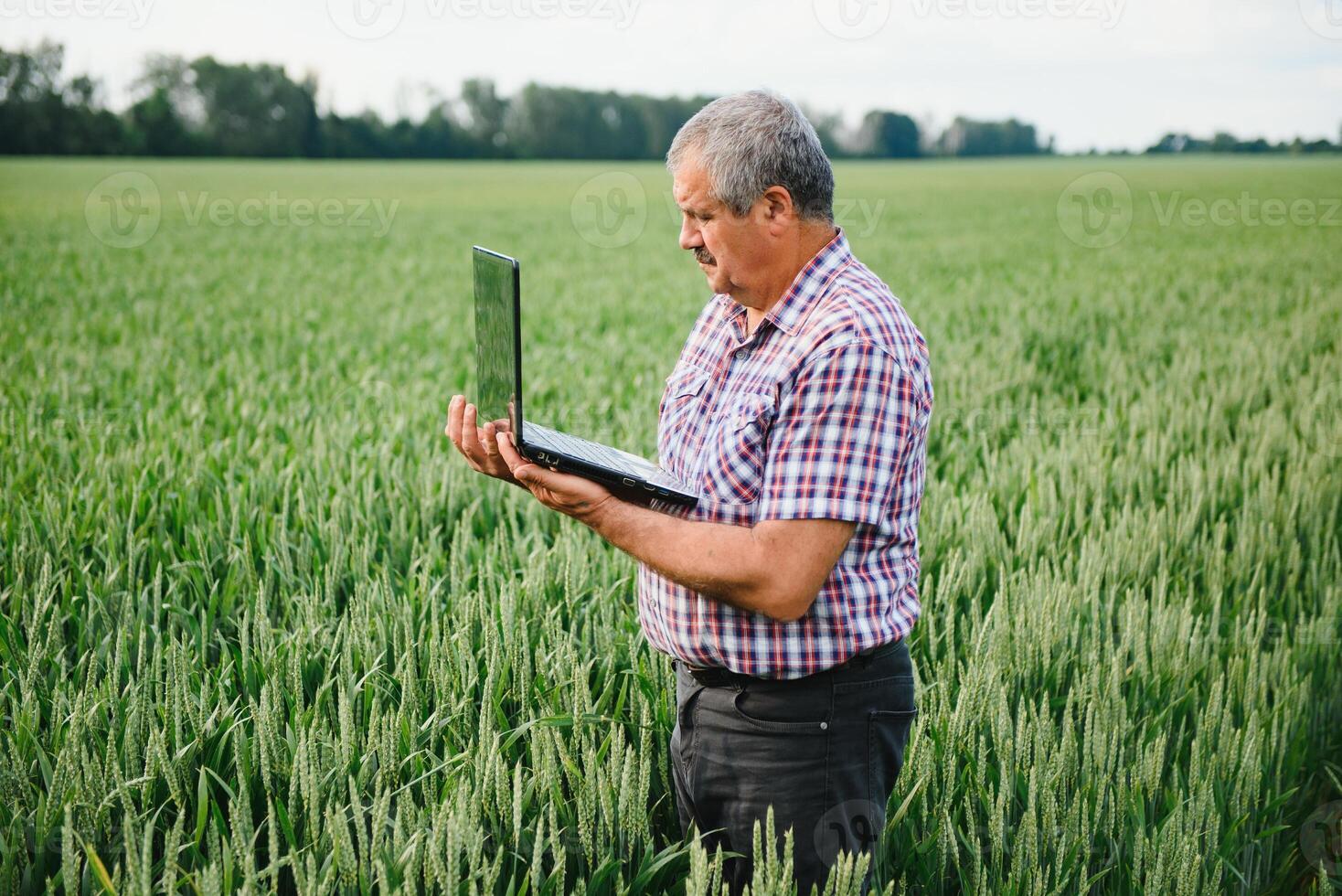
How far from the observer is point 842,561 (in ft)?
5.83

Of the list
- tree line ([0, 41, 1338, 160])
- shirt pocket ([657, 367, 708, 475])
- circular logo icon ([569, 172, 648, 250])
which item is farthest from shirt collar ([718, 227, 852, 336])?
tree line ([0, 41, 1338, 160])

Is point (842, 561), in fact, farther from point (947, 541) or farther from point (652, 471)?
point (947, 541)

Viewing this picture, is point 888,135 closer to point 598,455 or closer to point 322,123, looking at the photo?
point 322,123

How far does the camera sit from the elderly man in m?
1.62

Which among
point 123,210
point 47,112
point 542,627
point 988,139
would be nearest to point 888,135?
point 988,139

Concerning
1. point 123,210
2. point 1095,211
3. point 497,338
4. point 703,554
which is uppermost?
point 1095,211

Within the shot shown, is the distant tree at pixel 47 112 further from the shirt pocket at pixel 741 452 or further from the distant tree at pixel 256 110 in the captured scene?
the shirt pocket at pixel 741 452

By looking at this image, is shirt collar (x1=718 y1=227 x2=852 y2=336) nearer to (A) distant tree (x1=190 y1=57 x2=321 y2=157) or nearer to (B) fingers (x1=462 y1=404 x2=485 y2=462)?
(B) fingers (x1=462 y1=404 x2=485 y2=462)

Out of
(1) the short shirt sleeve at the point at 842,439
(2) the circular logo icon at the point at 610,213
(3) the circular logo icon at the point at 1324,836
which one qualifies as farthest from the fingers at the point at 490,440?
(2) the circular logo icon at the point at 610,213

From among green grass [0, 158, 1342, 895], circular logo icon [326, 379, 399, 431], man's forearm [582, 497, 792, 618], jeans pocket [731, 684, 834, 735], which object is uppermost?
man's forearm [582, 497, 792, 618]

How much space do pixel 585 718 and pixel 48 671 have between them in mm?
1669

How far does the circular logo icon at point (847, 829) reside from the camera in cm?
185

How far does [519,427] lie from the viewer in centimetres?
172

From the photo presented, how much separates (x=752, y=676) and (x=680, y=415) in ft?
1.68
